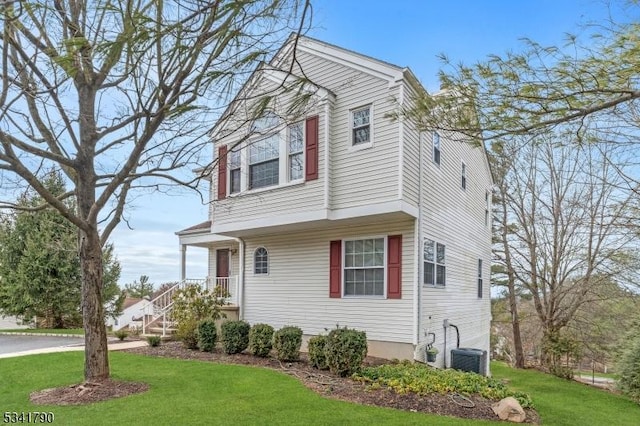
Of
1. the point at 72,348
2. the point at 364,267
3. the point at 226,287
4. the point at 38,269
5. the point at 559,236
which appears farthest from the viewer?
the point at 559,236

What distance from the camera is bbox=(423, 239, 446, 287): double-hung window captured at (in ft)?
35.2

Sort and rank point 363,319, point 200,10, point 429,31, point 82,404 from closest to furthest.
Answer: point 200,10
point 82,404
point 429,31
point 363,319

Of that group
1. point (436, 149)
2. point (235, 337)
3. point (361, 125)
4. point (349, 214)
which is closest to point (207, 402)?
point (235, 337)

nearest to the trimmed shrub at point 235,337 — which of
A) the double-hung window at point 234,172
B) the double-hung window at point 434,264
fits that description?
the double-hung window at point 234,172

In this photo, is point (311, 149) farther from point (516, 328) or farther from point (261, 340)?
point (516, 328)

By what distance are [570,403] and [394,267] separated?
4.67 meters

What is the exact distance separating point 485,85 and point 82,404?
6.49 metres

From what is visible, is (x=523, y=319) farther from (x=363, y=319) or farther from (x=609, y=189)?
(x=363, y=319)

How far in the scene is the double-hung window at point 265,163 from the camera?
11695mm

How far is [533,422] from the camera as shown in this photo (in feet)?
21.2

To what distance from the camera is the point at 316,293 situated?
1162 centimetres

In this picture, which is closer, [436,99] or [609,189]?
[436,99]

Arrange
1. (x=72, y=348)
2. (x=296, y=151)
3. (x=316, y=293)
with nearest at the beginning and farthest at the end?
1. (x=72, y=348)
2. (x=296, y=151)
3. (x=316, y=293)

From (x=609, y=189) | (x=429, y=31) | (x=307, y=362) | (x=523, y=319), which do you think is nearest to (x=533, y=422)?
(x=307, y=362)
